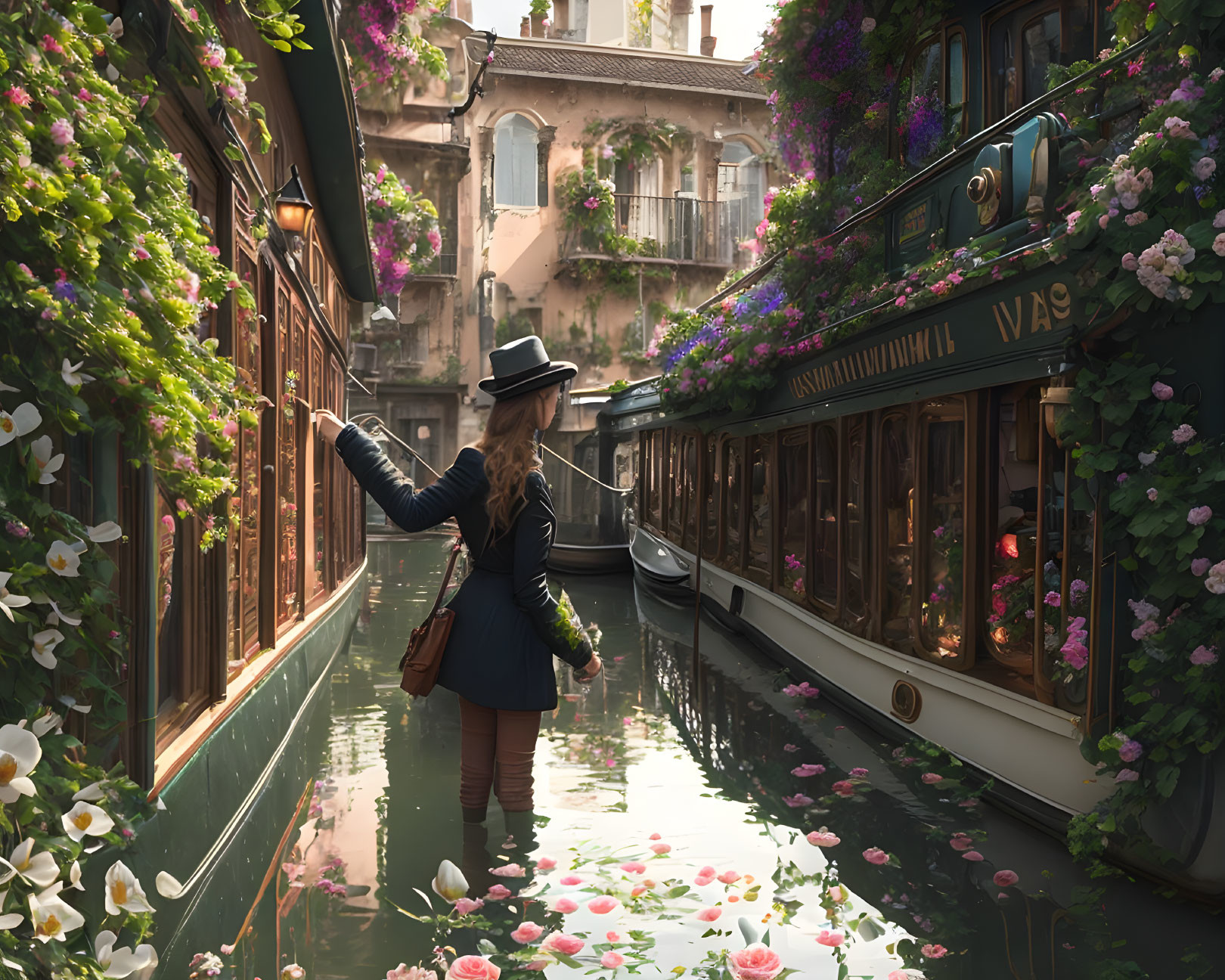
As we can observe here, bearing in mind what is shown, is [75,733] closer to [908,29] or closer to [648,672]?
[648,672]

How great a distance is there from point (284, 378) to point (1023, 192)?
414 centimetres

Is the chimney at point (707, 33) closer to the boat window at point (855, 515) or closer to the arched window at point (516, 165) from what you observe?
the arched window at point (516, 165)

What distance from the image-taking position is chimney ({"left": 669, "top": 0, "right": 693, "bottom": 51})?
27.5m

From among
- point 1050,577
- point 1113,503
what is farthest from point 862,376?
point 1113,503

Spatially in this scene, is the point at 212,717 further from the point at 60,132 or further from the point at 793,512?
the point at 793,512

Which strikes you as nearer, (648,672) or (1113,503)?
(1113,503)

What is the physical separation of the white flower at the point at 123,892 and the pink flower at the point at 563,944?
1.46m

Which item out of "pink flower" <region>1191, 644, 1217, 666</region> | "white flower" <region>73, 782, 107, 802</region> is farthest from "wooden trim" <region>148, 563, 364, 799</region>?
"pink flower" <region>1191, 644, 1217, 666</region>

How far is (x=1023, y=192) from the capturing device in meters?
5.30

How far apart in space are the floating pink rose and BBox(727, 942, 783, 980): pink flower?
2.16m

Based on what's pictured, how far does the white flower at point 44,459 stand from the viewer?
6.37 ft

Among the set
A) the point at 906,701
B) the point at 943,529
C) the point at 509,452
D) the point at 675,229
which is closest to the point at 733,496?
the point at 906,701

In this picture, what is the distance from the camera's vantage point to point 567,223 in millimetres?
23656

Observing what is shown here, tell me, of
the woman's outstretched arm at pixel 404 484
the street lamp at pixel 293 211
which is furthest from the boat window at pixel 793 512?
the woman's outstretched arm at pixel 404 484
